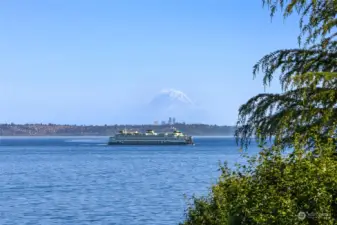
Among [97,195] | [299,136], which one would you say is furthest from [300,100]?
[97,195]

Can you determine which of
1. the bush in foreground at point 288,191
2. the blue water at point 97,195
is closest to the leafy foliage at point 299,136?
the bush in foreground at point 288,191

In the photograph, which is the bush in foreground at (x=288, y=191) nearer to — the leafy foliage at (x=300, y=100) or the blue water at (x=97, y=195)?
the leafy foliage at (x=300, y=100)

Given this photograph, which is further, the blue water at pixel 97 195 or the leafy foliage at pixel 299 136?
the blue water at pixel 97 195

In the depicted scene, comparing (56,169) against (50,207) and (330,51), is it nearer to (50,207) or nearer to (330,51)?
(50,207)

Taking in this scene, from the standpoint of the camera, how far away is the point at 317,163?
1273 centimetres

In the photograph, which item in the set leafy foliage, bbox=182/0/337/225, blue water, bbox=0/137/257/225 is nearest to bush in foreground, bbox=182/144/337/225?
leafy foliage, bbox=182/0/337/225

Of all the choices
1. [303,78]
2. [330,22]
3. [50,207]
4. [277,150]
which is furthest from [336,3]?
[50,207]

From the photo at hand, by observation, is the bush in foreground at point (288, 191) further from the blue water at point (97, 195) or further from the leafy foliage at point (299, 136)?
the blue water at point (97, 195)

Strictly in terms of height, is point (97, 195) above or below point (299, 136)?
below

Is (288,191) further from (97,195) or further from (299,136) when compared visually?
(97,195)

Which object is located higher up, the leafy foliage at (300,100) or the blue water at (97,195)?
the leafy foliage at (300,100)

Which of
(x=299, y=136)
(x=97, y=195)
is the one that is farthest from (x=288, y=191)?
(x=97, y=195)

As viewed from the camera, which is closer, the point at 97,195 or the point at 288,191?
the point at 288,191

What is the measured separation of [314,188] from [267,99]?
6.11ft
